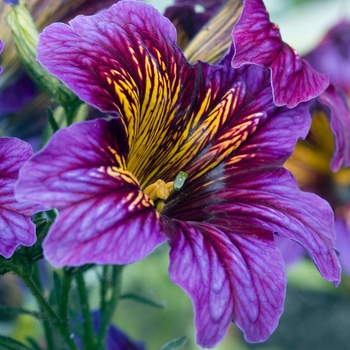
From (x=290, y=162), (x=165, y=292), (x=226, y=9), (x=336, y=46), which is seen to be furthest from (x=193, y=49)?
(x=165, y=292)

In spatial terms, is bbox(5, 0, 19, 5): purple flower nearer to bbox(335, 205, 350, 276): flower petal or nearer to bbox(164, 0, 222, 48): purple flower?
bbox(164, 0, 222, 48): purple flower

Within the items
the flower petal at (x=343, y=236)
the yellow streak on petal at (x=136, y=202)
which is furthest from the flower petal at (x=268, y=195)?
the flower petal at (x=343, y=236)

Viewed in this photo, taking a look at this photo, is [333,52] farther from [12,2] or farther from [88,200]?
[88,200]

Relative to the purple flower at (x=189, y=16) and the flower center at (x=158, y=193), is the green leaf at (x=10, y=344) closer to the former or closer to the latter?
the flower center at (x=158, y=193)

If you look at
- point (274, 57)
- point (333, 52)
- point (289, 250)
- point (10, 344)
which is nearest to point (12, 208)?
point (10, 344)

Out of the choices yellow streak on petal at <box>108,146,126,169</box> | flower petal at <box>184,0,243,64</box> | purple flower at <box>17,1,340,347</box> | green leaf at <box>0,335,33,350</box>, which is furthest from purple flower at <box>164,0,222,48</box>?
green leaf at <box>0,335,33,350</box>

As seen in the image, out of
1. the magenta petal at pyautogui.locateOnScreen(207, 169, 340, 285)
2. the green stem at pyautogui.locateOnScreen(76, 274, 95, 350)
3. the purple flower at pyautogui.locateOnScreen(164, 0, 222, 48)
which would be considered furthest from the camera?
the purple flower at pyautogui.locateOnScreen(164, 0, 222, 48)
